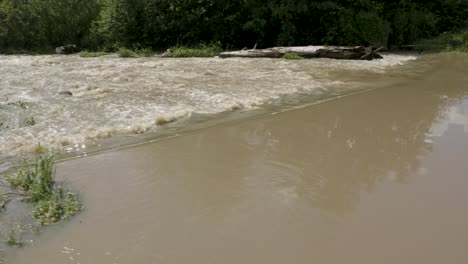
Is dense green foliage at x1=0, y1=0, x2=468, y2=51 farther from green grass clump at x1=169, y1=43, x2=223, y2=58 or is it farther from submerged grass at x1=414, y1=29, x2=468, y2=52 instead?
green grass clump at x1=169, y1=43, x2=223, y2=58

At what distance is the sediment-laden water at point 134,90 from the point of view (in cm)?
742

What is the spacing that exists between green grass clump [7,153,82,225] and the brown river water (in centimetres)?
17

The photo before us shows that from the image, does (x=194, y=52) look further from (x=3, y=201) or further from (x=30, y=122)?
(x=3, y=201)

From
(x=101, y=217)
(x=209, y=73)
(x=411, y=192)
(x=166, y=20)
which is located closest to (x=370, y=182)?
(x=411, y=192)

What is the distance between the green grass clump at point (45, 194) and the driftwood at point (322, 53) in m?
11.5

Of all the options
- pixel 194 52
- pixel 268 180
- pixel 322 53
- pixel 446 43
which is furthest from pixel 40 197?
pixel 446 43

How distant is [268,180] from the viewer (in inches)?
209

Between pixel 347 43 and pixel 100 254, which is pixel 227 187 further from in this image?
pixel 347 43

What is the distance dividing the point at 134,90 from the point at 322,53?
7.89 m

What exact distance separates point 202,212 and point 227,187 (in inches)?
25.8

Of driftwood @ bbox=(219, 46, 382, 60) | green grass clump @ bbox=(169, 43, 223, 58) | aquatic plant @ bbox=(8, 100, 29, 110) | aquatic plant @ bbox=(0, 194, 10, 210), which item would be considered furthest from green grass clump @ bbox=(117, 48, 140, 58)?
aquatic plant @ bbox=(0, 194, 10, 210)

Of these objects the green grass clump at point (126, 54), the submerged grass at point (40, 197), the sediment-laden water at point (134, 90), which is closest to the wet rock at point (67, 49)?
the sediment-laden water at point (134, 90)

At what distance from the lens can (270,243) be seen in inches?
155

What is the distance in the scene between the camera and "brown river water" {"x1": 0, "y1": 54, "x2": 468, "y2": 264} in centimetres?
389
